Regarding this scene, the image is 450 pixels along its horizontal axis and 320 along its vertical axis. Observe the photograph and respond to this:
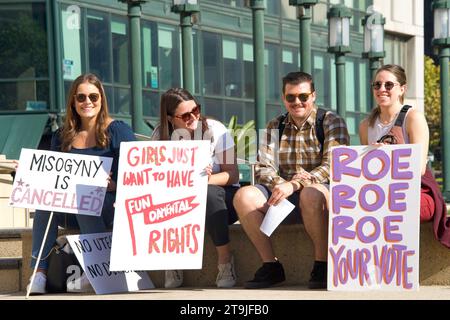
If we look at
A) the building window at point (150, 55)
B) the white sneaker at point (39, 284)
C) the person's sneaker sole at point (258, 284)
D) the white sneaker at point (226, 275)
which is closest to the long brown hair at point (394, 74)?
the person's sneaker sole at point (258, 284)

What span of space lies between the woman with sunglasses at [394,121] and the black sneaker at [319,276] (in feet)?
2.22

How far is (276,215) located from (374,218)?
60 cm

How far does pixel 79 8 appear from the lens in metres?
29.1

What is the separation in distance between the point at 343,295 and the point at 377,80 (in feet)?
4.62

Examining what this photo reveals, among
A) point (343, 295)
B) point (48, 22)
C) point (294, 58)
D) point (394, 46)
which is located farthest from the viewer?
point (394, 46)

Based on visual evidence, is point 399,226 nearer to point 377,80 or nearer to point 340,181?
point 340,181

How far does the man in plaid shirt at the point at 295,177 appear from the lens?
762 cm

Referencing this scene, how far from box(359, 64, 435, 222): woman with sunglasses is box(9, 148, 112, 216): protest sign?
1.78 metres

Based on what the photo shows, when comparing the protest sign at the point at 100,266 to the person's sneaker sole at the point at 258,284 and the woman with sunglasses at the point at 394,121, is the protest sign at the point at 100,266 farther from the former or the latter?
the woman with sunglasses at the point at 394,121

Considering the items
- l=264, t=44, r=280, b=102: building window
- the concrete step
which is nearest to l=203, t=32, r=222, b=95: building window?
l=264, t=44, r=280, b=102: building window

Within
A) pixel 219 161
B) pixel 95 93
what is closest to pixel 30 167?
pixel 95 93

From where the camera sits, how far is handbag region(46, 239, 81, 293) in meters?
8.17

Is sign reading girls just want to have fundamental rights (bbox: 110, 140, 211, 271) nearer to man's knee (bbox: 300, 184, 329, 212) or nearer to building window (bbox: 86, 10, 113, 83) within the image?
man's knee (bbox: 300, 184, 329, 212)
